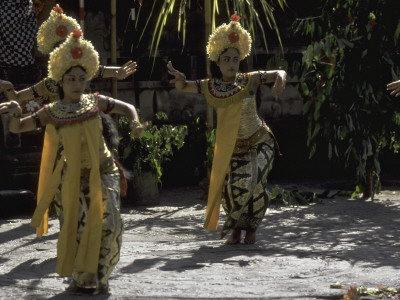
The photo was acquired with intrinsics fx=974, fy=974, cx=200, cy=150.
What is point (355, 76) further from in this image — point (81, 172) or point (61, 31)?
point (81, 172)

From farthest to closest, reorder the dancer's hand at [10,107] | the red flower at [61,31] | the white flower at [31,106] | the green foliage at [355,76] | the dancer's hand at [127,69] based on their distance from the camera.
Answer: the green foliage at [355,76], the white flower at [31,106], the red flower at [61,31], the dancer's hand at [127,69], the dancer's hand at [10,107]

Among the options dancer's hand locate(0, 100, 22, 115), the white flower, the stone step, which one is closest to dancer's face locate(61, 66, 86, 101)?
dancer's hand locate(0, 100, 22, 115)

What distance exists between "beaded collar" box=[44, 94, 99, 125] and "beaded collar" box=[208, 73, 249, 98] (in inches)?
72.4

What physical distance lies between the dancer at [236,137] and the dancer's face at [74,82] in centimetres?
180

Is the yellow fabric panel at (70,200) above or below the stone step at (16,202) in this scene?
above

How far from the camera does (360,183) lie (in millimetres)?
11172

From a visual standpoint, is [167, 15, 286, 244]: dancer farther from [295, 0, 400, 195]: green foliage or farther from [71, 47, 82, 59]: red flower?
[295, 0, 400, 195]: green foliage

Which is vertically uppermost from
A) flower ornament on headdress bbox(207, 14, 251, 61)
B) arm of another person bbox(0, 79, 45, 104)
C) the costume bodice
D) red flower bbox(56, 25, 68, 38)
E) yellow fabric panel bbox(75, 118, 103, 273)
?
red flower bbox(56, 25, 68, 38)

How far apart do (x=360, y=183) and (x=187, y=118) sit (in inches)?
105

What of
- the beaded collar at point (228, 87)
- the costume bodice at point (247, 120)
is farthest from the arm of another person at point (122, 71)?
the costume bodice at point (247, 120)

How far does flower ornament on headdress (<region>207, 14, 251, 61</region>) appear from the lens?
7908mm

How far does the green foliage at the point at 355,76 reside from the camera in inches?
423

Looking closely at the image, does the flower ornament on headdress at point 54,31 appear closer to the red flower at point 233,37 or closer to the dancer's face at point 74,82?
the red flower at point 233,37

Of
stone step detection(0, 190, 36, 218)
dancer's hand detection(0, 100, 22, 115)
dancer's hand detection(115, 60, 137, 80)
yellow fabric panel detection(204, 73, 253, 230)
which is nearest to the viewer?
dancer's hand detection(0, 100, 22, 115)
